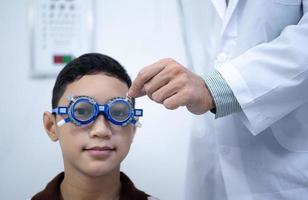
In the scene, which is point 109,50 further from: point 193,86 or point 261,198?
point 261,198

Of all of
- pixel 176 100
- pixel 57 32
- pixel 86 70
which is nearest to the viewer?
pixel 176 100

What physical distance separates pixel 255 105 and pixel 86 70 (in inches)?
21.6

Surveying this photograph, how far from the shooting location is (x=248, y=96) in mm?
700

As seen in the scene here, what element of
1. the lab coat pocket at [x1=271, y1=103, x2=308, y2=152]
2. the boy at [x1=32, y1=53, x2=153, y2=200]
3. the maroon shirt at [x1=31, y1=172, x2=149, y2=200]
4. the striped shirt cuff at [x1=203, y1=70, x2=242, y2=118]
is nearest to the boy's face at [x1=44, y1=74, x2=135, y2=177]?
the boy at [x1=32, y1=53, x2=153, y2=200]

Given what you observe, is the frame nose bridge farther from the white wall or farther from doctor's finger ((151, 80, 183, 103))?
the white wall

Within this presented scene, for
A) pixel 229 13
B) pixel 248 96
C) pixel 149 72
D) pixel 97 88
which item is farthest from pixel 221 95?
pixel 97 88

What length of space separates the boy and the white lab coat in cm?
25

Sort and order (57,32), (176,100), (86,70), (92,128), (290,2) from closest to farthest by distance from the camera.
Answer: (176,100), (290,2), (92,128), (86,70), (57,32)

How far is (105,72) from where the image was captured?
98 centimetres

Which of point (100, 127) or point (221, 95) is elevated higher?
point (221, 95)

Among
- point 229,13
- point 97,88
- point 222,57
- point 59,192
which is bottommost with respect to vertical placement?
point 59,192

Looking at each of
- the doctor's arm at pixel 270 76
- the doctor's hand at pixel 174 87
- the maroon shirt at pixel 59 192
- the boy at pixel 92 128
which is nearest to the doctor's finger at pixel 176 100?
the doctor's hand at pixel 174 87

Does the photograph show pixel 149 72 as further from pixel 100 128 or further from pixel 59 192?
pixel 59 192

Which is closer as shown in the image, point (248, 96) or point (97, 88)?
point (248, 96)
